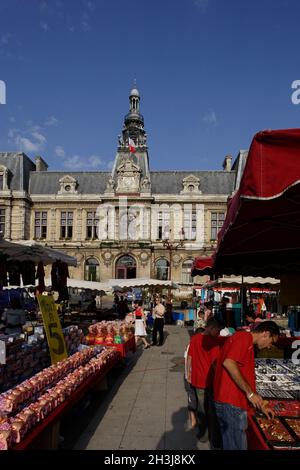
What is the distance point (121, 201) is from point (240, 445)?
3523 centimetres

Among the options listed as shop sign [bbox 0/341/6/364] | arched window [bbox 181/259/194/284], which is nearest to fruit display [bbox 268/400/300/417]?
shop sign [bbox 0/341/6/364]

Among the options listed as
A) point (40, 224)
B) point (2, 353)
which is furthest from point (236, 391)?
point (40, 224)

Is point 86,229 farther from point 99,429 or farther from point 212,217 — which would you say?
point 99,429

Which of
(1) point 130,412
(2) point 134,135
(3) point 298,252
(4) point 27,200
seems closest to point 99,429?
(1) point 130,412

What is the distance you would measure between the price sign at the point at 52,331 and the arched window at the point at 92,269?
3130 centimetres

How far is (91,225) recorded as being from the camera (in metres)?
39.4

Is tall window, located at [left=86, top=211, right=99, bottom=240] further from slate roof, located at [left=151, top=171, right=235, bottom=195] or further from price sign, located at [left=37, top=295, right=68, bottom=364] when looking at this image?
price sign, located at [left=37, top=295, right=68, bottom=364]

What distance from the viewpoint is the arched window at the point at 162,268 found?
38.1 meters

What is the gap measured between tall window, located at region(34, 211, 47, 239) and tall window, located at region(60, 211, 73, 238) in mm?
1669

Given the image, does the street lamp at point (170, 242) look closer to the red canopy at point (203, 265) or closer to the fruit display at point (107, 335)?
the red canopy at point (203, 265)

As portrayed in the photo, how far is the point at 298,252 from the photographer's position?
7004mm

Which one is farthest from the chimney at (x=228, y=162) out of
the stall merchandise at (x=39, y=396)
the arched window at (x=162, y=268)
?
the stall merchandise at (x=39, y=396)

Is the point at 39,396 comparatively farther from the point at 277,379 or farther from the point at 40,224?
the point at 40,224

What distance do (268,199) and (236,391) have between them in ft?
5.89
